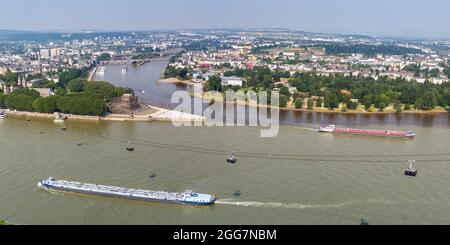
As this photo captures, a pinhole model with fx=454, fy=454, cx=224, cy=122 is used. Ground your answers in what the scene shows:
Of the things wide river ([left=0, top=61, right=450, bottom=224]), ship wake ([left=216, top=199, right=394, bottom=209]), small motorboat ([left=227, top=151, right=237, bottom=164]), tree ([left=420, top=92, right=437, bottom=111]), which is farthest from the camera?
tree ([left=420, top=92, right=437, bottom=111])

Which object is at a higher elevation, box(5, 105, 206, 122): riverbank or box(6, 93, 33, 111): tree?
box(6, 93, 33, 111): tree

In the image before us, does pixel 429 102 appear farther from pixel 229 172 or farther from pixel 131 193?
pixel 131 193

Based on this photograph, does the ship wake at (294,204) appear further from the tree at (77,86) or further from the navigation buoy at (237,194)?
the tree at (77,86)

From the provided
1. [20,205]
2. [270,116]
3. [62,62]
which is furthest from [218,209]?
[62,62]

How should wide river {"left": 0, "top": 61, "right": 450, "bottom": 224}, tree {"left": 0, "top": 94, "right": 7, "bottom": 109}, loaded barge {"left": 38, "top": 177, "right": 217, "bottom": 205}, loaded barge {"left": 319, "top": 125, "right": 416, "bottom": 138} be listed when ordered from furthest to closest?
tree {"left": 0, "top": 94, "right": 7, "bottom": 109} < loaded barge {"left": 319, "top": 125, "right": 416, "bottom": 138} < loaded barge {"left": 38, "top": 177, "right": 217, "bottom": 205} < wide river {"left": 0, "top": 61, "right": 450, "bottom": 224}

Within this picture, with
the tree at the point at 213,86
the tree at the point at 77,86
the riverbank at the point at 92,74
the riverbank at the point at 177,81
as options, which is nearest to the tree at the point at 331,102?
the tree at the point at 213,86

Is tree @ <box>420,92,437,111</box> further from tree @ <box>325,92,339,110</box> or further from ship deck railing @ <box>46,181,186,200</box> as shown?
ship deck railing @ <box>46,181,186,200</box>

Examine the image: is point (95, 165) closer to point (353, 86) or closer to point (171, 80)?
point (353, 86)

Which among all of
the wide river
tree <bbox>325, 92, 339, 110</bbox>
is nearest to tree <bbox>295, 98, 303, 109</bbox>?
tree <bbox>325, 92, 339, 110</bbox>
